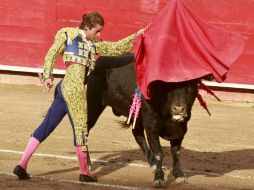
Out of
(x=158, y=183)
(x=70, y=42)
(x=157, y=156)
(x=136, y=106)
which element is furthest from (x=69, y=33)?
(x=158, y=183)

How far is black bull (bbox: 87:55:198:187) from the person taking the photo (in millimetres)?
5516

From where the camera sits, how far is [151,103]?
18.6 ft

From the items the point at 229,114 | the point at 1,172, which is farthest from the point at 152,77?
the point at 229,114

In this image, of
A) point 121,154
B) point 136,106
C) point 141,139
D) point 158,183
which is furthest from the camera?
point 121,154

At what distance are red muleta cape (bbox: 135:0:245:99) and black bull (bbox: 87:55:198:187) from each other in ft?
0.38

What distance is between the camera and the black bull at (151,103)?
217 inches

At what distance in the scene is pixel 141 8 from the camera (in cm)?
1188

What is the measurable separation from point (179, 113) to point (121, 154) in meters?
1.55

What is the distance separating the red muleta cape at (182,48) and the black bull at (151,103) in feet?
0.38

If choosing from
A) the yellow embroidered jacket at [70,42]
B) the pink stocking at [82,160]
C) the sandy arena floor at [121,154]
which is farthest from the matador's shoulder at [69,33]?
the sandy arena floor at [121,154]

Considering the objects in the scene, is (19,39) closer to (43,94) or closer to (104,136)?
(43,94)

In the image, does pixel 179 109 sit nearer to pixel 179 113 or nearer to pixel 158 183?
pixel 179 113

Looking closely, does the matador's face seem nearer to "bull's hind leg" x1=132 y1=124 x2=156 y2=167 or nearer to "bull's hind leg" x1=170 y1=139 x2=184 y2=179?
"bull's hind leg" x1=170 y1=139 x2=184 y2=179

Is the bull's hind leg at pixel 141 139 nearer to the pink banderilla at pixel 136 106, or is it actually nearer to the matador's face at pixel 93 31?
the pink banderilla at pixel 136 106
